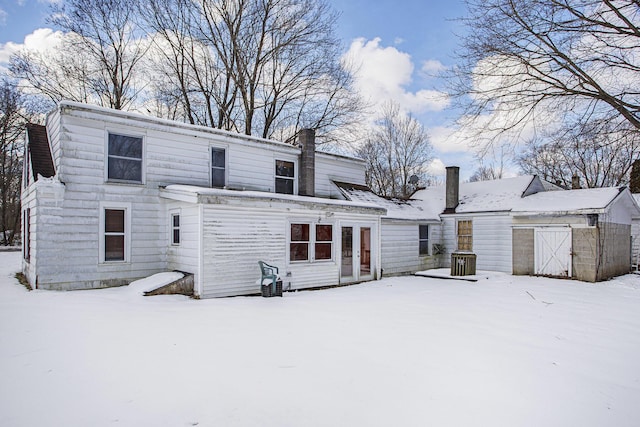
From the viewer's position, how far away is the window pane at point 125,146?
10508mm

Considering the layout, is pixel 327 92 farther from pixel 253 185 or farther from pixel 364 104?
pixel 253 185

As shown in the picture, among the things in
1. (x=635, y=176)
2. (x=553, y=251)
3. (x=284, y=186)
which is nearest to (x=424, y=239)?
(x=553, y=251)

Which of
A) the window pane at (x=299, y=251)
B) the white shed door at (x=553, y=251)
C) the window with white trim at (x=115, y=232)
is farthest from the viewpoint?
the white shed door at (x=553, y=251)

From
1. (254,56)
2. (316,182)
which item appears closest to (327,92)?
(254,56)

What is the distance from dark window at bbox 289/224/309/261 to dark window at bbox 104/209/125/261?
16.0 feet

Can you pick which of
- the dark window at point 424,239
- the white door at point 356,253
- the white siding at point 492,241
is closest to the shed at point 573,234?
the white siding at point 492,241

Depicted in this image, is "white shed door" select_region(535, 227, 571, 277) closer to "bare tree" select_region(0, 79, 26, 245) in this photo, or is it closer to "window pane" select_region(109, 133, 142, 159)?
"window pane" select_region(109, 133, 142, 159)

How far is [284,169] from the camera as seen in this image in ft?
47.9

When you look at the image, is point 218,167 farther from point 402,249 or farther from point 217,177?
point 402,249

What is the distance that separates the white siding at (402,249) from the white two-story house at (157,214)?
2.94 metres

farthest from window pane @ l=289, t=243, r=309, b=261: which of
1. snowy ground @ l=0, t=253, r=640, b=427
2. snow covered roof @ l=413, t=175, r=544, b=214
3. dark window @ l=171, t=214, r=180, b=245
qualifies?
snow covered roof @ l=413, t=175, r=544, b=214

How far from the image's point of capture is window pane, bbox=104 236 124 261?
10.2 metres

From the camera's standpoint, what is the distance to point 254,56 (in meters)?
22.8

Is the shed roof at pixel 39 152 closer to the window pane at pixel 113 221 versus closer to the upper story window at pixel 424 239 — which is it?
the window pane at pixel 113 221
